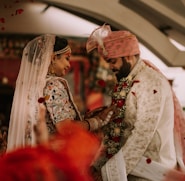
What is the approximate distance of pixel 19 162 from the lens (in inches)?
56.3

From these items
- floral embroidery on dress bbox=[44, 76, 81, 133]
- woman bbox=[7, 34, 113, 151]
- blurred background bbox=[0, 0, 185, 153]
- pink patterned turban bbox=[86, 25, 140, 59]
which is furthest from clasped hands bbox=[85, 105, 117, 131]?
blurred background bbox=[0, 0, 185, 153]

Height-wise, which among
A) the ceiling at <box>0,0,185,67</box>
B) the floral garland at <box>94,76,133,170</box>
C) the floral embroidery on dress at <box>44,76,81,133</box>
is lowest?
the floral garland at <box>94,76,133,170</box>

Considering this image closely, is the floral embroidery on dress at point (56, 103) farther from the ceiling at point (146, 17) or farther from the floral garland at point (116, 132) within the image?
the ceiling at point (146, 17)

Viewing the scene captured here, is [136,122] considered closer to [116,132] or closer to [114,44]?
[116,132]

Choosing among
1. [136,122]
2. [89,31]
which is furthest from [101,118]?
[89,31]

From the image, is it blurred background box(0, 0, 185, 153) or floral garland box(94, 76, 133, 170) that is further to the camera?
blurred background box(0, 0, 185, 153)

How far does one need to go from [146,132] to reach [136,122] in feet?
0.26

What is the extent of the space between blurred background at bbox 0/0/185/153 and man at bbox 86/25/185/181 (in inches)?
28.7

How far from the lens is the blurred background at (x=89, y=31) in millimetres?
3844

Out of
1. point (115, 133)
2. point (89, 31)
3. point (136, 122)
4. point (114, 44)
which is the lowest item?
point (89, 31)

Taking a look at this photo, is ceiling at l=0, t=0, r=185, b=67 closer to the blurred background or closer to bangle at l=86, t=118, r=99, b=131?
the blurred background

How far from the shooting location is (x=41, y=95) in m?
2.78

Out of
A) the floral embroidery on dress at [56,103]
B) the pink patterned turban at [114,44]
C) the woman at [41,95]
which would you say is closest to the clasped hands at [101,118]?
the woman at [41,95]

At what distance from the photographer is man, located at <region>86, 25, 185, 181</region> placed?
2840mm
